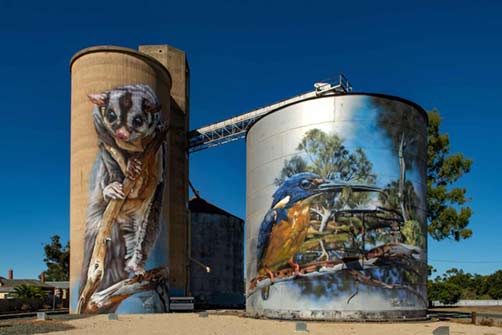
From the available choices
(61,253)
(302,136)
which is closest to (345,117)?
(302,136)

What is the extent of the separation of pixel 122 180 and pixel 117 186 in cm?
59

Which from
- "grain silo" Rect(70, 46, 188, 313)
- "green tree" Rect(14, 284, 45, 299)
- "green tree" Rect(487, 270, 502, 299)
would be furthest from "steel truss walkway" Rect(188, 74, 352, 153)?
"green tree" Rect(487, 270, 502, 299)

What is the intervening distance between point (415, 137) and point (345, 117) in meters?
4.90

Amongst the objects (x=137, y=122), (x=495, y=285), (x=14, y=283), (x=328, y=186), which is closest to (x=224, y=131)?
(x=137, y=122)

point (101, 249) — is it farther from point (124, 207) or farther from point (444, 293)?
point (444, 293)

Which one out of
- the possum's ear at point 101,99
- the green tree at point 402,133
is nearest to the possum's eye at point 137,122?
the possum's ear at point 101,99

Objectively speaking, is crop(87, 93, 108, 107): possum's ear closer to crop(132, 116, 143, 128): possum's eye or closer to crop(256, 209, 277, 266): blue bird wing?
crop(132, 116, 143, 128): possum's eye

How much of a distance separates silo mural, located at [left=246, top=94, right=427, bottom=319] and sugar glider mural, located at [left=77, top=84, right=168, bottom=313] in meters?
11.2

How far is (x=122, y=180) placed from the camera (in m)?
40.1

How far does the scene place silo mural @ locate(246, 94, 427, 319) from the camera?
2858cm

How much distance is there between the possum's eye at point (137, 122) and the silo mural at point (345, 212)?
13432 mm

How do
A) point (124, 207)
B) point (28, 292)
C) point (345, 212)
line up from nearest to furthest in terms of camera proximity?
point (345, 212) → point (124, 207) → point (28, 292)

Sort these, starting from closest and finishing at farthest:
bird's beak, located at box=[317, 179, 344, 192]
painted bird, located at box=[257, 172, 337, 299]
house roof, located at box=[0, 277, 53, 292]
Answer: bird's beak, located at box=[317, 179, 344, 192] → painted bird, located at box=[257, 172, 337, 299] → house roof, located at box=[0, 277, 53, 292]

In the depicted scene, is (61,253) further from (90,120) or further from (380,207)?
(380,207)
